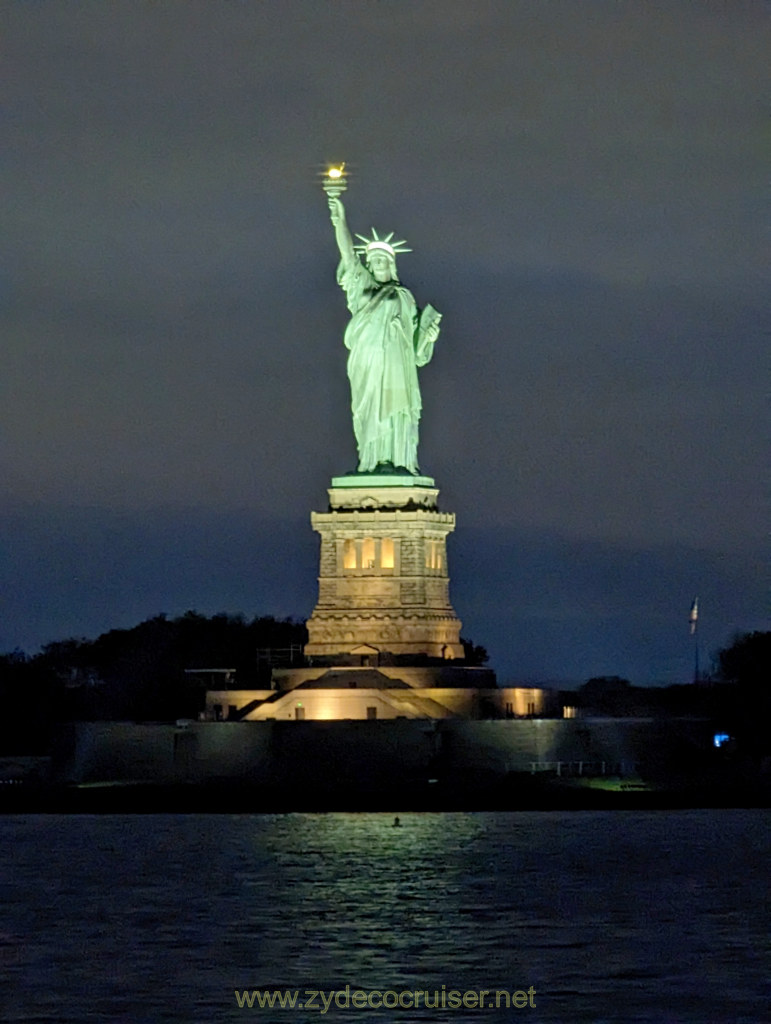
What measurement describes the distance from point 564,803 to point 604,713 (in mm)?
8132

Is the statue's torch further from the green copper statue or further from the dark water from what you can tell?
the dark water

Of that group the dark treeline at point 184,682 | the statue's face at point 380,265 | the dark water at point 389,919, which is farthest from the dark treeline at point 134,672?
the dark water at point 389,919

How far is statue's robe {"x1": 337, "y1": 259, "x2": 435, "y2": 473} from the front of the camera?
8238 centimetres

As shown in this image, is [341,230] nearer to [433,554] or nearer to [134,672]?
[433,554]

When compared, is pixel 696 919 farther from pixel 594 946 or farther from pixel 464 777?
pixel 464 777

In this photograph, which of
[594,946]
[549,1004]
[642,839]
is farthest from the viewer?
[642,839]

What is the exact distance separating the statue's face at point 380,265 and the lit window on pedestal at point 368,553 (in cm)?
695

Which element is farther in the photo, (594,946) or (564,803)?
(564,803)

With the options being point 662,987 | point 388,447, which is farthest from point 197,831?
point 662,987

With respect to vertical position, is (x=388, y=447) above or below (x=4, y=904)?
above

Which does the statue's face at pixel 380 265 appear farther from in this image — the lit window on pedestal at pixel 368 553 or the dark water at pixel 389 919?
the dark water at pixel 389 919

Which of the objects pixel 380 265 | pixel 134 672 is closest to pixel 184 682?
pixel 134 672

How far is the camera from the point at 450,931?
1855 inches

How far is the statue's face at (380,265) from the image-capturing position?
82188 millimetres
